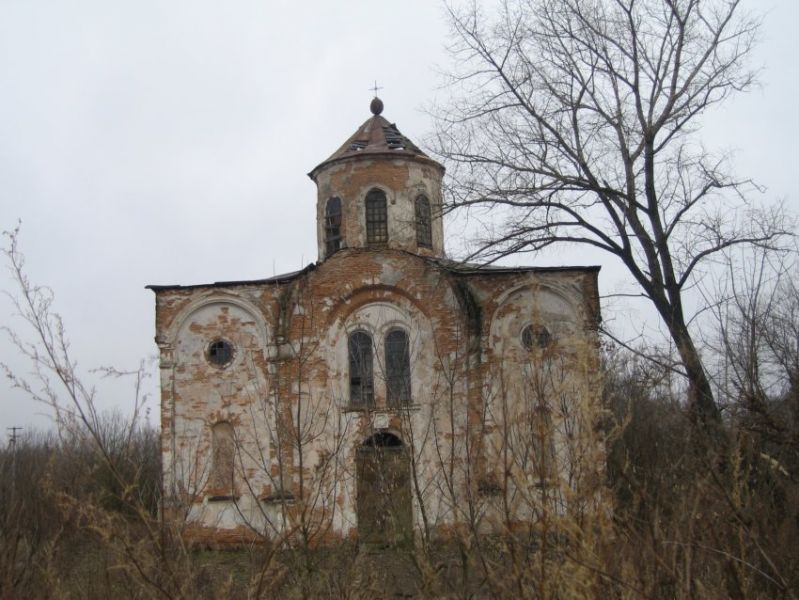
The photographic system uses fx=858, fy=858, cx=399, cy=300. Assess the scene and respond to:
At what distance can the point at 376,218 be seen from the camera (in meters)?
21.9

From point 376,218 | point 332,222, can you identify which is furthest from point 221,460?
point 376,218

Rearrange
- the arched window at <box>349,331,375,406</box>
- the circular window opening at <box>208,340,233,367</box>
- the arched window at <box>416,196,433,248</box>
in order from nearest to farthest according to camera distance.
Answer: the arched window at <box>349,331,375,406</box>, the circular window opening at <box>208,340,233,367</box>, the arched window at <box>416,196,433,248</box>

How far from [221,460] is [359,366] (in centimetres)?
368

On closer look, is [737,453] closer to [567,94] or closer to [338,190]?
[567,94]

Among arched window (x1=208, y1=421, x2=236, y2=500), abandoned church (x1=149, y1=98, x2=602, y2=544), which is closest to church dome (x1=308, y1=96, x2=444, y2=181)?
abandoned church (x1=149, y1=98, x2=602, y2=544)

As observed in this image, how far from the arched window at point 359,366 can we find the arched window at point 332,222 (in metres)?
3.31

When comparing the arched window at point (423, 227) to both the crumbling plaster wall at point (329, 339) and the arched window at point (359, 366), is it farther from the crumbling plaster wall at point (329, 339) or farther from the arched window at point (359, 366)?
the arched window at point (359, 366)

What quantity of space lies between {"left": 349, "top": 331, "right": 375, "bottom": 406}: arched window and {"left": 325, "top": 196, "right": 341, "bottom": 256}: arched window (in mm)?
3309

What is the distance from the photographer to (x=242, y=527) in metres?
18.2

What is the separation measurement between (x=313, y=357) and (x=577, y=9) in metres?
9.15

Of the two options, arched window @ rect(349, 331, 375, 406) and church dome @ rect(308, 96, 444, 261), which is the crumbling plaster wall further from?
church dome @ rect(308, 96, 444, 261)

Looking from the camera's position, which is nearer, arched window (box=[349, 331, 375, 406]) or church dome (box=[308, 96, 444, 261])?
Result: arched window (box=[349, 331, 375, 406])

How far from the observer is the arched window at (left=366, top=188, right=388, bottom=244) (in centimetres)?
2178

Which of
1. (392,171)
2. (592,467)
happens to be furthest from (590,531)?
(392,171)
